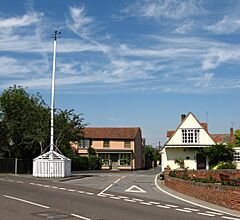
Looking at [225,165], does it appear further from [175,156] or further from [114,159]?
[114,159]

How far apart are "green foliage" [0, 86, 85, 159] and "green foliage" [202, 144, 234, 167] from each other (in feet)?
46.1

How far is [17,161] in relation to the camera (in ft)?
149

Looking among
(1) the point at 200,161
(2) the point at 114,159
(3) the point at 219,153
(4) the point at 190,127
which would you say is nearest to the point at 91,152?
(2) the point at 114,159

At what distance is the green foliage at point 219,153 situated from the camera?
46.6 m

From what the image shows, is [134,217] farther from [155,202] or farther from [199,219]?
[155,202]

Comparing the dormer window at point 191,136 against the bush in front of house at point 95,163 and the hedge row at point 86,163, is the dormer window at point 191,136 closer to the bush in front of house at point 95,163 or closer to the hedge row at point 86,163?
the hedge row at point 86,163

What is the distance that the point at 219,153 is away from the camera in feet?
154

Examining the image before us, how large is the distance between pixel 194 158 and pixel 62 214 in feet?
122

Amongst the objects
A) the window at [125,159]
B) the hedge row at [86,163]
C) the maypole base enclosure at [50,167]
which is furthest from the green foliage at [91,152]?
the maypole base enclosure at [50,167]

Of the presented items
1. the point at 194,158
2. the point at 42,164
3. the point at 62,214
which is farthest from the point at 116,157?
the point at 62,214

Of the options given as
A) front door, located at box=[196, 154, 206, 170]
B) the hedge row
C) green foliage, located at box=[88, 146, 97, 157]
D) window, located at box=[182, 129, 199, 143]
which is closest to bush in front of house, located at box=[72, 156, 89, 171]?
the hedge row

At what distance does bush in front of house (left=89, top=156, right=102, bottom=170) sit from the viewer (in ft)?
208

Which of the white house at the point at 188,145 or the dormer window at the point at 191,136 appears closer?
the white house at the point at 188,145

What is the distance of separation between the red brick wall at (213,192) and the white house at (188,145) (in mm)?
26293
